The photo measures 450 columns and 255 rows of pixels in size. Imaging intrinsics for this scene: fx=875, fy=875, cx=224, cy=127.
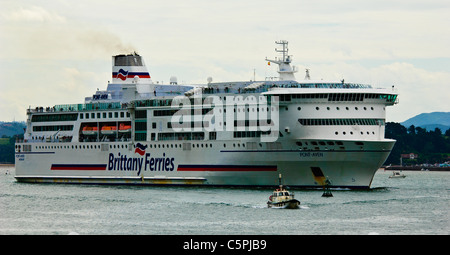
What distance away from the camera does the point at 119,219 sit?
45.8 metres

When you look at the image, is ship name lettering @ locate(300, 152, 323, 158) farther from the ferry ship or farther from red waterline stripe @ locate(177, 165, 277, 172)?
red waterline stripe @ locate(177, 165, 277, 172)

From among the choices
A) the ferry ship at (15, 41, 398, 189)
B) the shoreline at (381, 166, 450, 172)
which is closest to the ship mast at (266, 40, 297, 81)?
the ferry ship at (15, 41, 398, 189)

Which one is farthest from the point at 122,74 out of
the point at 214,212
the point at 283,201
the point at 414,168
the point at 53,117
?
the point at 414,168

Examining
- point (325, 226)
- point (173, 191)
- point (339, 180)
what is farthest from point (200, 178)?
point (325, 226)

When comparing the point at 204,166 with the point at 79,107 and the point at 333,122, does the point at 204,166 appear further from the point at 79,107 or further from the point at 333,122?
the point at 79,107

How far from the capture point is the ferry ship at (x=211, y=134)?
56969 millimetres

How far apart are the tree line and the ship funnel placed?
91.1m

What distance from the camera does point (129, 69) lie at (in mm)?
70812

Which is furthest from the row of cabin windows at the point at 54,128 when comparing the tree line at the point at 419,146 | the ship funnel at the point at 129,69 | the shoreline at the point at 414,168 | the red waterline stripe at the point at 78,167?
the tree line at the point at 419,146

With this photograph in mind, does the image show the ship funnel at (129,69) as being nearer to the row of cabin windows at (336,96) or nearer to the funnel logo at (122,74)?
the funnel logo at (122,74)

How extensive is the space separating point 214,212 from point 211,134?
45.7 ft
